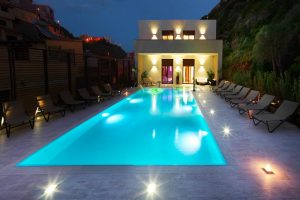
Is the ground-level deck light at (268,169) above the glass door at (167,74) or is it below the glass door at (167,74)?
below

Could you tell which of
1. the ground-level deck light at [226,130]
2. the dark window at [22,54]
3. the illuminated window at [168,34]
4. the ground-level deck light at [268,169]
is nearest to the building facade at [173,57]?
the illuminated window at [168,34]

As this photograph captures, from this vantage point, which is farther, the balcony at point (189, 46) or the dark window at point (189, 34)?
the dark window at point (189, 34)

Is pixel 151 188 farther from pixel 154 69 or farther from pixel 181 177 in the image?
pixel 154 69

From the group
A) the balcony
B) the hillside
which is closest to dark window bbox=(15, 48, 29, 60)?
the hillside

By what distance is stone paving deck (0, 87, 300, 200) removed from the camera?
12.9ft

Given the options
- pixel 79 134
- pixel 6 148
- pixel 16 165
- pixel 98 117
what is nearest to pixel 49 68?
pixel 98 117

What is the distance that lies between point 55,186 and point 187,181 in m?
1.84

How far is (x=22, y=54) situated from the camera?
9.57 m

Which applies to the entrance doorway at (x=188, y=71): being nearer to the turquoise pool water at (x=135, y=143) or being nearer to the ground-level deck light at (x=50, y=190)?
the turquoise pool water at (x=135, y=143)

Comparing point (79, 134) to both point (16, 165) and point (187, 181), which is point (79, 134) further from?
point (187, 181)

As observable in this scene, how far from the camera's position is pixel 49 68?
1094cm

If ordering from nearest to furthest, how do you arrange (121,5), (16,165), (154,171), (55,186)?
(55,186), (154,171), (16,165), (121,5)

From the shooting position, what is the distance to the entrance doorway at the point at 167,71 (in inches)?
Result: 1085

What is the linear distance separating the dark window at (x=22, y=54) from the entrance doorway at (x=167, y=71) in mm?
18724
